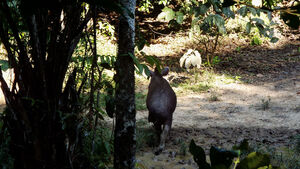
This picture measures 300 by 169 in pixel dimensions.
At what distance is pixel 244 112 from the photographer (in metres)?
5.62

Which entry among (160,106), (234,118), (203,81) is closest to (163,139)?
(160,106)

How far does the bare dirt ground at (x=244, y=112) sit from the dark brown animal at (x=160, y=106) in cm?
23

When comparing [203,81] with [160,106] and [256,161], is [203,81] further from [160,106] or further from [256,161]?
[256,161]

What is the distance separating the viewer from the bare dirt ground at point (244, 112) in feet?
12.5

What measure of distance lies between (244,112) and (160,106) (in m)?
2.31

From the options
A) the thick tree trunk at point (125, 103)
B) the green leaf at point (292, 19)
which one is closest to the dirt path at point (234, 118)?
the thick tree trunk at point (125, 103)

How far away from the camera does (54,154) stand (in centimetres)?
145

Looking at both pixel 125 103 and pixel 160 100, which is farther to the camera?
pixel 160 100

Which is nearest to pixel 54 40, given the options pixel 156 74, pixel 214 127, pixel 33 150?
pixel 33 150

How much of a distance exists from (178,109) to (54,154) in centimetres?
456

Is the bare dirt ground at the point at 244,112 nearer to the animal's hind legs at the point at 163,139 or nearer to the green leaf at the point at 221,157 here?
the animal's hind legs at the point at 163,139

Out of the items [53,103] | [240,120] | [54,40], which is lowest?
[240,120]

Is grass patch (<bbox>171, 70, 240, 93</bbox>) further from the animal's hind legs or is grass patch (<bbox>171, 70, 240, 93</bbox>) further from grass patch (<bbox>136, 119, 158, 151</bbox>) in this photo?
the animal's hind legs

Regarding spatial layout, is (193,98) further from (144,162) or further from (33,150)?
(33,150)
